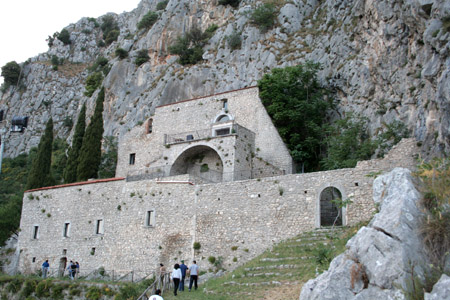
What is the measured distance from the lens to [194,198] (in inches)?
1073

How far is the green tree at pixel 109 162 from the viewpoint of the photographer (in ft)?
136

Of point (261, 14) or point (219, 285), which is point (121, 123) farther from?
point (219, 285)

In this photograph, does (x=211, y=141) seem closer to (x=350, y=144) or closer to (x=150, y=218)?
(x=150, y=218)

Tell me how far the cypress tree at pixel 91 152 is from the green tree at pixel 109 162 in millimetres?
1707

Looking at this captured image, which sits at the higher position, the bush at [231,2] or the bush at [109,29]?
the bush at [109,29]

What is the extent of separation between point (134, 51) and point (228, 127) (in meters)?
30.0

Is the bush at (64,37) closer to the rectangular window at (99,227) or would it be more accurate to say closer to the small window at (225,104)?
the small window at (225,104)

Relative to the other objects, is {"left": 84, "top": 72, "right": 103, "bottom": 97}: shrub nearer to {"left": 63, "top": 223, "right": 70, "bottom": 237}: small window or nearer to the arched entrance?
the arched entrance

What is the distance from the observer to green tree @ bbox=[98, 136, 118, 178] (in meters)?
41.4

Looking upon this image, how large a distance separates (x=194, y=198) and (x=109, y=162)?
1847 centimetres

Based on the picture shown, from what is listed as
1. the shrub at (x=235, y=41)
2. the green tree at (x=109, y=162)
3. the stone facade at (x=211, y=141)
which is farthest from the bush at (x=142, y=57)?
the stone facade at (x=211, y=141)

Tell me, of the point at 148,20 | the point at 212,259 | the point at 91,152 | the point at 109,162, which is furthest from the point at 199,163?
the point at 148,20

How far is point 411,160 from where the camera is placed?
22359 millimetres

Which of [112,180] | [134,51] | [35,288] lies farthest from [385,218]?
[134,51]
